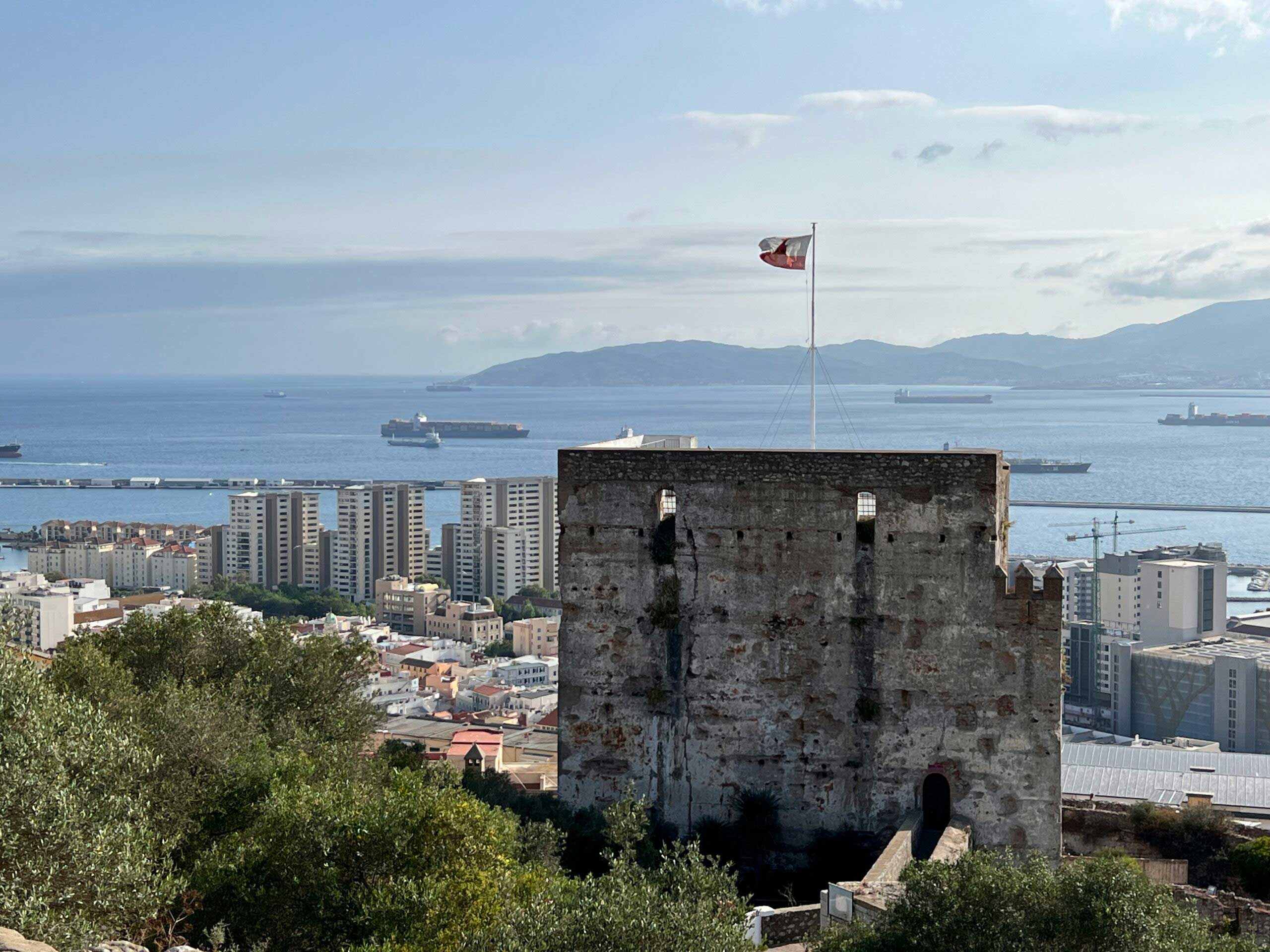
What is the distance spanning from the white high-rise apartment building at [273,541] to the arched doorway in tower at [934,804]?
12003 cm

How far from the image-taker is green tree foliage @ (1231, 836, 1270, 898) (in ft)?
58.1

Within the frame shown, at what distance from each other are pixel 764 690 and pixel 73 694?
788 cm

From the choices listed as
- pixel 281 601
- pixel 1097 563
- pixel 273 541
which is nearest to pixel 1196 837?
pixel 1097 563

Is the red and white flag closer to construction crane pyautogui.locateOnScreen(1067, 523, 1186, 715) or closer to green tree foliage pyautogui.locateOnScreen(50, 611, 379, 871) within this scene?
green tree foliage pyautogui.locateOnScreen(50, 611, 379, 871)

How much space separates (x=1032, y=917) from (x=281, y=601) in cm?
11358

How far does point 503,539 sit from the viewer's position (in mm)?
131000

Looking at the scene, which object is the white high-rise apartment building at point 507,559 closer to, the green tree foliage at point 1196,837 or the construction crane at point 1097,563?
the construction crane at point 1097,563

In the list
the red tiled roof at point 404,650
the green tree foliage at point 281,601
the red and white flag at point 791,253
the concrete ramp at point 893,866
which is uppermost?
the red and white flag at point 791,253

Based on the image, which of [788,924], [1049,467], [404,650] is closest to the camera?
[788,924]

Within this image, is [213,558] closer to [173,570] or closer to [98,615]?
[173,570]

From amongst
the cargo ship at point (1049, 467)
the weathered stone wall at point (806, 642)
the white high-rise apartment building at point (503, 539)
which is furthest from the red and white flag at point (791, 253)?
the cargo ship at point (1049, 467)

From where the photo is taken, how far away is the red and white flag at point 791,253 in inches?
794

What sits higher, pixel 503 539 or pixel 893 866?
pixel 893 866

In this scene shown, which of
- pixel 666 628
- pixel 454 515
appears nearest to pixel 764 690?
pixel 666 628
